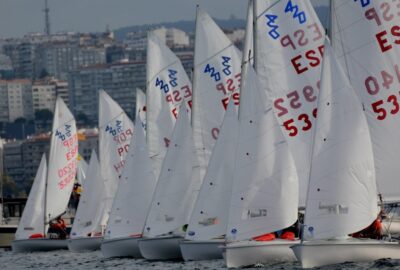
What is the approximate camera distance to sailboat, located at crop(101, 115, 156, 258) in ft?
140

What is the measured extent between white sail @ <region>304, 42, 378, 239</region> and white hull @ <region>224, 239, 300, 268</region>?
1398 millimetres

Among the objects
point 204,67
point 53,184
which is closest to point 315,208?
point 204,67

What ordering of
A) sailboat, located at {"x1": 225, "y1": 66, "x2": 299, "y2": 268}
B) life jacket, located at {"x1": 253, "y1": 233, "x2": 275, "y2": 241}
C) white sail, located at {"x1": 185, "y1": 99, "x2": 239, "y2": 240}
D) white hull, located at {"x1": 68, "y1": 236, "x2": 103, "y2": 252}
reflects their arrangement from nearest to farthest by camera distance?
sailboat, located at {"x1": 225, "y1": 66, "x2": 299, "y2": 268}, life jacket, located at {"x1": 253, "y1": 233, "x2": 275, "y2": 241}, white sail, located at {"x1": 185, "y1": 99, "x2": 239, "y2": 240}, white hull, located at {"x1": 68, "y1": 236, "x2": 103, "y2": 252}

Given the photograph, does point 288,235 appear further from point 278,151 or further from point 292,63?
point 292,63

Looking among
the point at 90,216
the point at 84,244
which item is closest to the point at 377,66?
the point at 84,244

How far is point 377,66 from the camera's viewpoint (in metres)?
34.3

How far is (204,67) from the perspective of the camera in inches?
1660

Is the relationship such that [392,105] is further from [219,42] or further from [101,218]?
[101,218]

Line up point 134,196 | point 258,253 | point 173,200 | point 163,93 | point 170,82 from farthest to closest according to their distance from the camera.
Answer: point 163,93 → point 170,82 → point 134,196 → point 173,200 → point 258,253

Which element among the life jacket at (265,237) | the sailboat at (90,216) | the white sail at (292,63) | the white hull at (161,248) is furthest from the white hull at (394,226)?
the sailboat at (90,216)

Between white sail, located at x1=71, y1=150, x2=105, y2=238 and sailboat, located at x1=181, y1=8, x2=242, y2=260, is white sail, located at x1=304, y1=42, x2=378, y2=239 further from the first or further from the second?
white sail, located at x1=71, y1=150, x2=105, y2=238

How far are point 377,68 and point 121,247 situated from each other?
10.7 meters

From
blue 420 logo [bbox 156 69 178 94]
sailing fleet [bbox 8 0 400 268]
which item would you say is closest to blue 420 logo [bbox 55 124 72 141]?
blue 420 logo [bbox 156 69 178 94]

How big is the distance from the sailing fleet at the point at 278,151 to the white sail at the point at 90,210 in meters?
3.70
